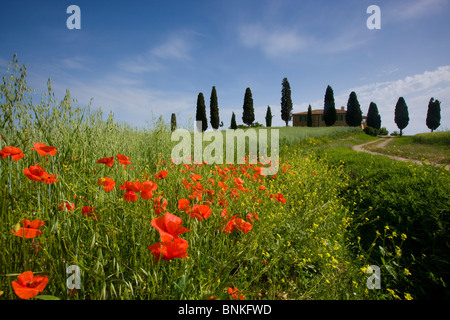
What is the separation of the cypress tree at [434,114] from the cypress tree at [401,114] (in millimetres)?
3181

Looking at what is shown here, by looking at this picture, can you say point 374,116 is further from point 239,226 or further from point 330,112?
point 239,226

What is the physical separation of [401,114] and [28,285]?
5033 centimetres

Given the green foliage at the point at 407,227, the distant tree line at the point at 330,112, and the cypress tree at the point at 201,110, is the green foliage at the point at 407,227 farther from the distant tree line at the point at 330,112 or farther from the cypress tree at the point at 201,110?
the cypress tree at the point at 201,110

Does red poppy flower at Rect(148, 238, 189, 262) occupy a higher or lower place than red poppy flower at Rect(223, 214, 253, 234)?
higher

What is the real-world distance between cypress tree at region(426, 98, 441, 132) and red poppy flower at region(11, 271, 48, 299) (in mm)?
48427

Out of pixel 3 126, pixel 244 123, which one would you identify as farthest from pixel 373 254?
pixel 244 123

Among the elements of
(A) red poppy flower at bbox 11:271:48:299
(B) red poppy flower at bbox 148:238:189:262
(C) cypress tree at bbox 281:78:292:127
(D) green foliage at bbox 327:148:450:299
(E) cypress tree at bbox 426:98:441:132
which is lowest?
(D) green foliage at bbox 327:148:450:299

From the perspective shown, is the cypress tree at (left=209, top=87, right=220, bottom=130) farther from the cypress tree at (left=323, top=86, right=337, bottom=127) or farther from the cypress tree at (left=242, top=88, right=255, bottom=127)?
the cypress tree at (left=323, top=86, right=337, bottom=127)

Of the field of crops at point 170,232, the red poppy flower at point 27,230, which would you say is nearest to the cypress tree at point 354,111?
the field of crops at point 170,232

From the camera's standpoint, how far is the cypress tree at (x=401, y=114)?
37.9 metres

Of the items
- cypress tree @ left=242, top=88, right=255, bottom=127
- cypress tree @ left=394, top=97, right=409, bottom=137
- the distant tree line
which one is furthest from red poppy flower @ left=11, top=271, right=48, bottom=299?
cypress tree @ left=394, top=97, right=409, bottom=137

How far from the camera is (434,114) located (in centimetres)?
3431

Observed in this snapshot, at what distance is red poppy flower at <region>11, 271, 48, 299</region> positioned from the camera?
78 cm
